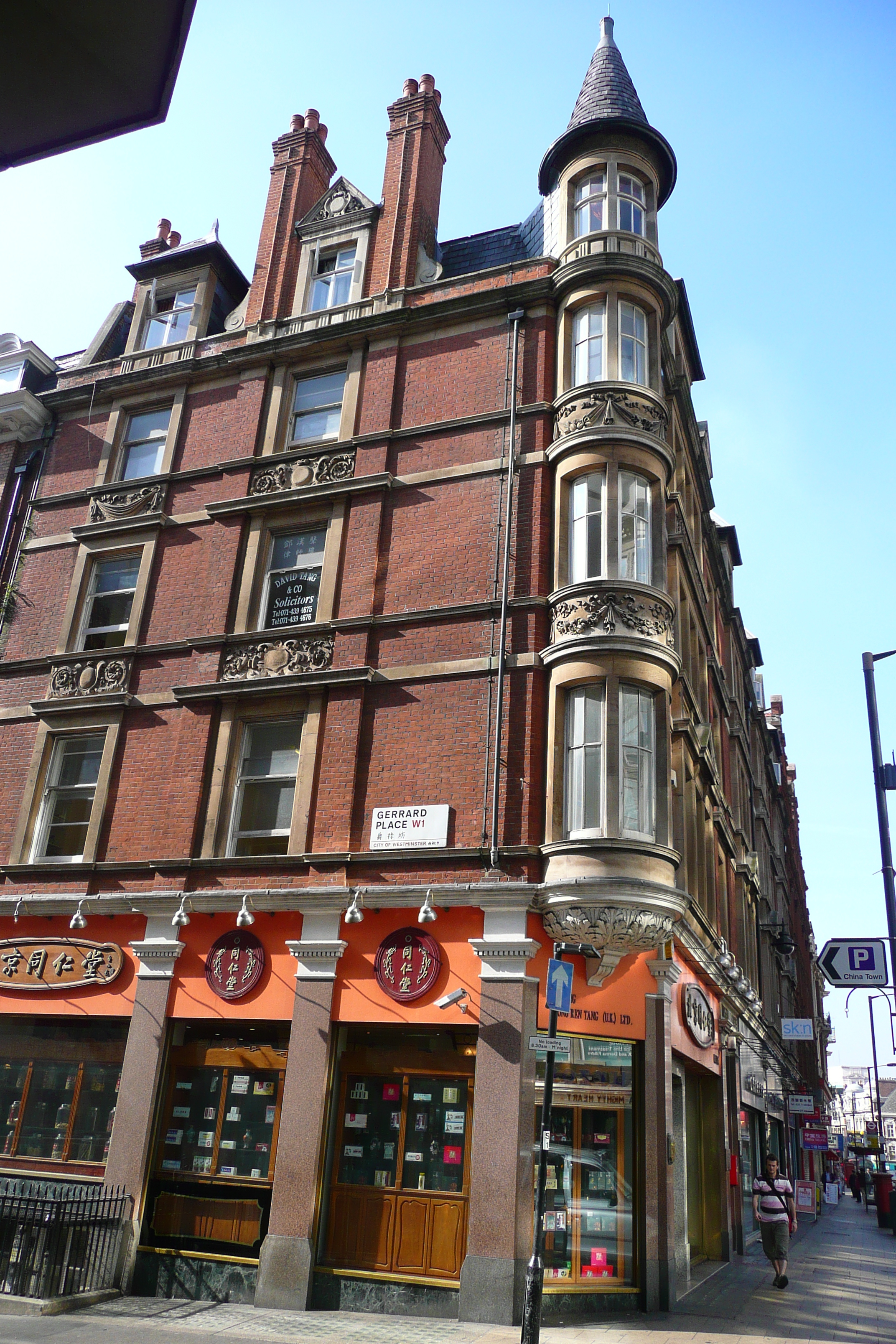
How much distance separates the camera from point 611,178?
A: 19.4 metres

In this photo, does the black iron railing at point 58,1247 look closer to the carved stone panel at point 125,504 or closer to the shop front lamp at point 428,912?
the shop front lamp at point 428,912

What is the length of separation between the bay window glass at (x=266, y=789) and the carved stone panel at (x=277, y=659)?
927 mm

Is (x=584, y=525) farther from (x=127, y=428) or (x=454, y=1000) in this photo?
(x=127, y=428)

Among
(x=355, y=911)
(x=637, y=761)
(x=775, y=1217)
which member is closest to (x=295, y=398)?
Answer: (x=637, y=761)

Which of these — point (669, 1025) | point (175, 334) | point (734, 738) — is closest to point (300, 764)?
point (669, 1025)

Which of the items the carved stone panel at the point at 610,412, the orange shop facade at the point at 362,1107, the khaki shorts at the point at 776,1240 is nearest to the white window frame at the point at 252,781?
the orange shop facade at the point at 362,1107

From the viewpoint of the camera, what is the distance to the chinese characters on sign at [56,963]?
57.6ft

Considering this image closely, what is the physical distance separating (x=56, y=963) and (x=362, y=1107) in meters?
6.65

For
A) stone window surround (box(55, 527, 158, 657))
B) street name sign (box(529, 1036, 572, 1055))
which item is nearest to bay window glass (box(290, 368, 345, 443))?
stone window surround (box(55, 527, 158, 657))

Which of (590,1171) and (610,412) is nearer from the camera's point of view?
(590,1171)

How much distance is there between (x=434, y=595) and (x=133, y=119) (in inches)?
601

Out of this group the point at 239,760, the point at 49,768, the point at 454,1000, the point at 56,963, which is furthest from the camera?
the point at 49,768

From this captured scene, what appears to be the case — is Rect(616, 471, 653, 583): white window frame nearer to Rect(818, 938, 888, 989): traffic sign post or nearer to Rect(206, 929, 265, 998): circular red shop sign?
Rect(818, 938, 888, 989): traffic sign post

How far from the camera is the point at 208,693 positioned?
18469mm
